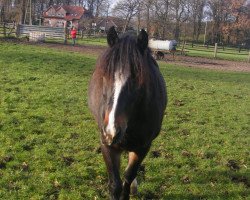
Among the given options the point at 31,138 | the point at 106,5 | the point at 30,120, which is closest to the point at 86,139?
the point at 31,138

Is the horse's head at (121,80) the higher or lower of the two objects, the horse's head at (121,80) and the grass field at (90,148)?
the higher

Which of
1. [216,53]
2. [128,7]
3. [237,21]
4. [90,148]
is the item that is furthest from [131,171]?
[237,21]

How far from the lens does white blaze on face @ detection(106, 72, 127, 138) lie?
263 cm

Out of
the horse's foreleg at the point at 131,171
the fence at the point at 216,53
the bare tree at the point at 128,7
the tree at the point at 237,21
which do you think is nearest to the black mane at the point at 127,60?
the horse's foreleg at the point at 131,171

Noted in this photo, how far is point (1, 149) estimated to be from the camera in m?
5.21

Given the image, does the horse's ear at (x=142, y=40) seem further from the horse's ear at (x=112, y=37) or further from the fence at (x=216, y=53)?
the fence at (x=216, y=53)

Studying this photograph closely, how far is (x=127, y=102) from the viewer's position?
2773 mm

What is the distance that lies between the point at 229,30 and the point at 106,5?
25.3m

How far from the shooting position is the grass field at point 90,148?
441cm

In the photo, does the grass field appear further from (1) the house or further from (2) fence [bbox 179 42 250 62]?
(1) the house

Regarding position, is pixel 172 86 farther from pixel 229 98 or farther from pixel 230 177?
pixel 230 177

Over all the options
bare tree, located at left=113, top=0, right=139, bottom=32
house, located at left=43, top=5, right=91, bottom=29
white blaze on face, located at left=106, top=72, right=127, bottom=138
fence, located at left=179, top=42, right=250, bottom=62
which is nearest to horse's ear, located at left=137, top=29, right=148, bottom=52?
white blaze on face, located at left=106, top=72, right=127, bottom=138

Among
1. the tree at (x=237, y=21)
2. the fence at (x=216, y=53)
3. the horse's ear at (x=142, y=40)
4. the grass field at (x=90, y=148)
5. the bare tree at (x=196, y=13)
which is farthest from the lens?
the tree at (x=237, y=21)

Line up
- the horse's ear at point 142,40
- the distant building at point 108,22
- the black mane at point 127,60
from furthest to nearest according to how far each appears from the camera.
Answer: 1. the distant building at point 108,22
2. the horse's ear at point 142,40
3. the black mane at point 127,60
